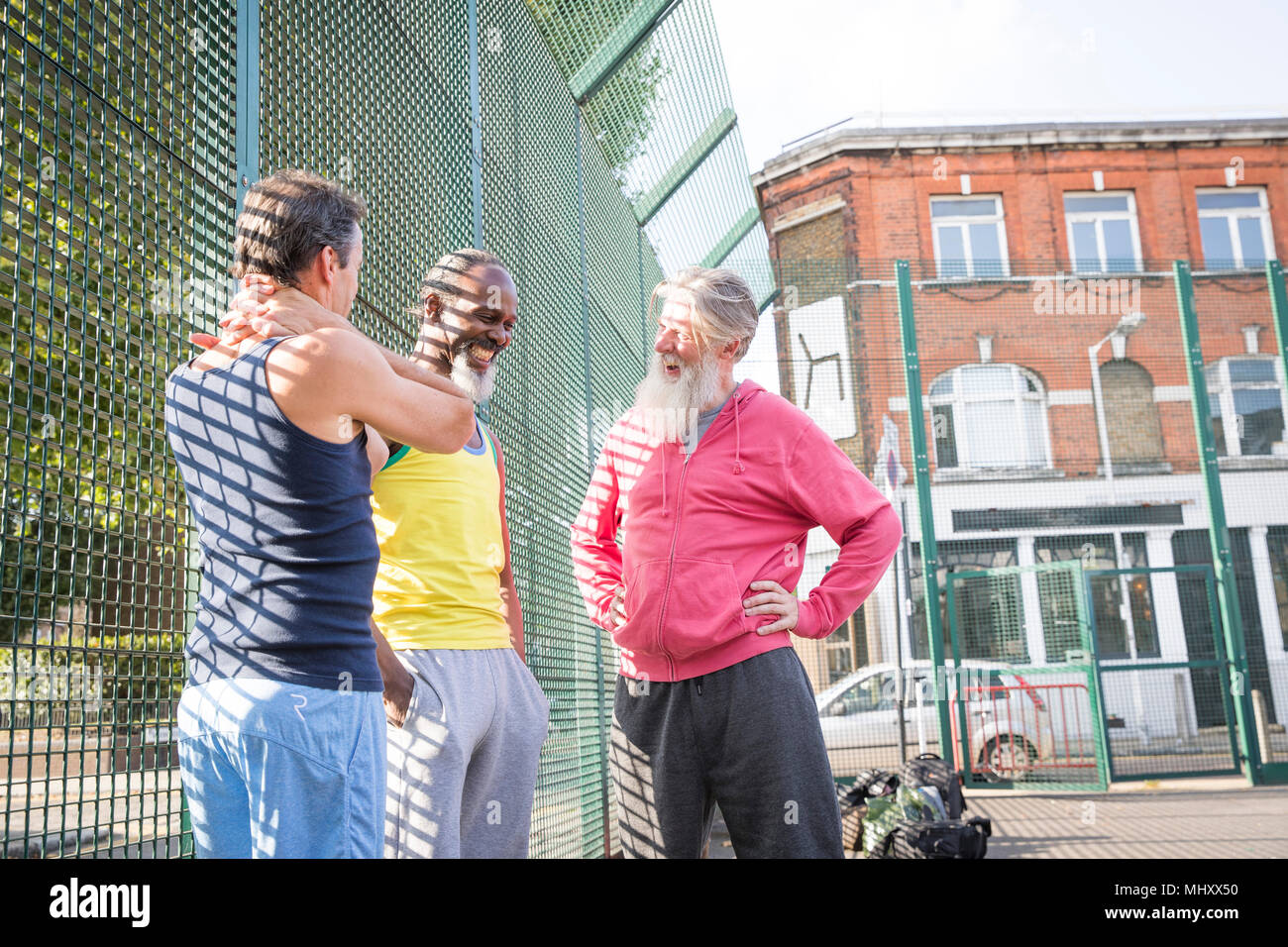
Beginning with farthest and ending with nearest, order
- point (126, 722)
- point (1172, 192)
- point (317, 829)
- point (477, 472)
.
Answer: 1. point (1172, 192)
2. point (477, 472)
3. point (126, 722)
4. point (317, 829)

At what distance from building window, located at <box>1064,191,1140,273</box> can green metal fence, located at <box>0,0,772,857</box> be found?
56.5 ft

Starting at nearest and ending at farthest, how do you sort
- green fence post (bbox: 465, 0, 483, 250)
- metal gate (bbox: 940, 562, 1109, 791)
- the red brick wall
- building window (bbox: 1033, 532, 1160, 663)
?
green fence post (bbox: 465, 0, 483, 250), metal gate (bbox: 940, 562, 1109, 791), building window (bbox: 1033, 532, 1160, 663), the red brick wall

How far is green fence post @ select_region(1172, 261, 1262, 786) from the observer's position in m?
9.56

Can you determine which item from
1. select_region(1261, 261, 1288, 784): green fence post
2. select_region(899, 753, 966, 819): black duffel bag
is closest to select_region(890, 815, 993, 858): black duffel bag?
select_region(899, 753, 966, 819): black duffel bag

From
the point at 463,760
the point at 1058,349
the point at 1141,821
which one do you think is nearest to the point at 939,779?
the point at 1141,821

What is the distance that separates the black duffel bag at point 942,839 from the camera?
5.34m

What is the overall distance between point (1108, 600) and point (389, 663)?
1313 cm

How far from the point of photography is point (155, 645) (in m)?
2.09

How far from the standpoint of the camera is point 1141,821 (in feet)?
25.0

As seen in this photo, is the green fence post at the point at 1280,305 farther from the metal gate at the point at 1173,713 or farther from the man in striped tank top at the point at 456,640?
the man in striped tank top at the point at 456,640

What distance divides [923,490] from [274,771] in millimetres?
8668

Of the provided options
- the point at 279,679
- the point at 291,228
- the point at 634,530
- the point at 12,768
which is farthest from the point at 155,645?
the point at 634,530

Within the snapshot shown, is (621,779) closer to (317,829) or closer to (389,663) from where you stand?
(389,663)

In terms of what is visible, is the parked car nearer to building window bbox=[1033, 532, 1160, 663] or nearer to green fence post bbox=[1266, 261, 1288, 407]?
building window bbox=[1033, 532, 1160, 663]
